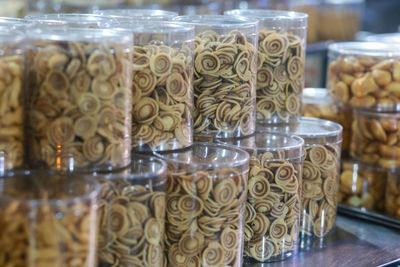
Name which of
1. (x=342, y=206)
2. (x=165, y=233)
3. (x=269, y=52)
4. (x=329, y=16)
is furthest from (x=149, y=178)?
(x=329, y=16)

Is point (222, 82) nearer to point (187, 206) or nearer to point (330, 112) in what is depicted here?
point (187, 206)

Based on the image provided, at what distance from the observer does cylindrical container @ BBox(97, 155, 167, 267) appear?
86 cm

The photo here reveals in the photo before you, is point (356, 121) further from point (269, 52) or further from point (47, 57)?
point (47, 57)

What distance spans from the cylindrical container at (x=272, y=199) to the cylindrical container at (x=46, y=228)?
0.38m

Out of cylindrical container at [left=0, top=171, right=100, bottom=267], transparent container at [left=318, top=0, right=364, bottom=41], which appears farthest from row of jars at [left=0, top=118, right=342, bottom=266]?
transparent container at [left=318, top=0, right=364, bottom=41]

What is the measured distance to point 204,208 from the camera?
96cm

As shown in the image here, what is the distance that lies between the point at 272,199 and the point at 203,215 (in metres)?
0.18

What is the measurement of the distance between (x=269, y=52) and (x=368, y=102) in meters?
0.35

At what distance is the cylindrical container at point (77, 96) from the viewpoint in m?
0.84

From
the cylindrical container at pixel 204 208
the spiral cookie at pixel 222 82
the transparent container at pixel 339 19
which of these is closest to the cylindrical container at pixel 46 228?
the cylindrical container at pixel 204 208

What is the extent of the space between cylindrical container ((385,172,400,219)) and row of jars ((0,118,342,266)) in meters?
0.20

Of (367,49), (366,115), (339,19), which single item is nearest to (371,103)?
(366,115)

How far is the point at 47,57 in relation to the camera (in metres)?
0.84

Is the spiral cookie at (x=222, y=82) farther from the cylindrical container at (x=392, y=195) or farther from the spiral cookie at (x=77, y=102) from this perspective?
the cylindrical container at (x=392, y=195)
